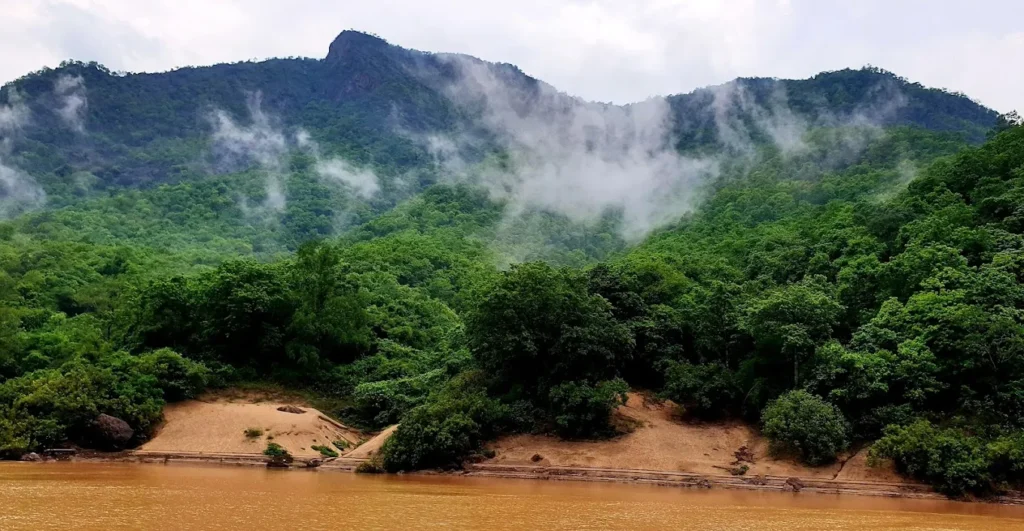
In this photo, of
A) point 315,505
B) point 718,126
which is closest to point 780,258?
point 315,505

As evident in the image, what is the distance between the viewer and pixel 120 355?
38625 millimetres

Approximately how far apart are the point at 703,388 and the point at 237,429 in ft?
73.1

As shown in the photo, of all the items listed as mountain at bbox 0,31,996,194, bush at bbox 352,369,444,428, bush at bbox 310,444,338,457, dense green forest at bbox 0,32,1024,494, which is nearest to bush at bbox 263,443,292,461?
bush at bbox 310,444,338,457

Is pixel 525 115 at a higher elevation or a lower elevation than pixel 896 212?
higher

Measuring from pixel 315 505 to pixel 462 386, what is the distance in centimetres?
1756

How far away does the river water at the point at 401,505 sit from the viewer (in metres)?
18.7

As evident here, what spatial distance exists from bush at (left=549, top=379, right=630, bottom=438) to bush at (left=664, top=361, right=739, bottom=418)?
3220 millimetres

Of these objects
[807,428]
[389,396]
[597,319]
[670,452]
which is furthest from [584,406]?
[389,396]

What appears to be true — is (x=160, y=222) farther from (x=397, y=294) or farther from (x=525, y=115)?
(x=525, y=115)

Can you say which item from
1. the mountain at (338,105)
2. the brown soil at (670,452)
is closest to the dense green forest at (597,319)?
the brown soil at (670,452)

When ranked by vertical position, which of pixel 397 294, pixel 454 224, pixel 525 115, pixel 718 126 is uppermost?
pixel 525 115

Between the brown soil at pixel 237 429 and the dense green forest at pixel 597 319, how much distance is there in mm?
1302

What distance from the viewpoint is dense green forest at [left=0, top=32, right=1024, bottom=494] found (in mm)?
32312

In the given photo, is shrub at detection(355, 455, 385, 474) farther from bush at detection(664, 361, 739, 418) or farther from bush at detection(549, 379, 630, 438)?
bush at detection(664, 361, 739, 418)
